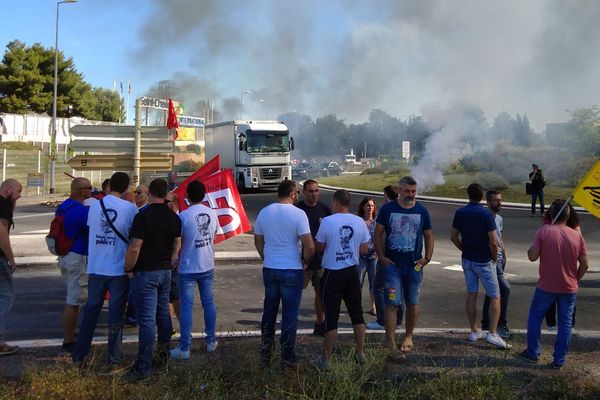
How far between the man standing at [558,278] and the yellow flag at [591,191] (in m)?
0.23

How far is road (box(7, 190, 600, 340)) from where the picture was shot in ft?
21.6

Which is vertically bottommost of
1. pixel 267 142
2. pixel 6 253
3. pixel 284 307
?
pixel 284 307

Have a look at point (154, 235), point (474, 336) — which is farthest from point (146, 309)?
point (474, 336)

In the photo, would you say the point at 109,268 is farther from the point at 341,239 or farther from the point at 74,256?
the point at 341,239

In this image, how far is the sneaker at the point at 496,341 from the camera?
5.55 meters

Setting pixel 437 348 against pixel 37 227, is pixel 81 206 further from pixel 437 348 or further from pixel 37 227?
pixel 37 227

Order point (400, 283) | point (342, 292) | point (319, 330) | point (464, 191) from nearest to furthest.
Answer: point (342, 292)
point (400, 283)
point (319, 330)
point (464, 191)

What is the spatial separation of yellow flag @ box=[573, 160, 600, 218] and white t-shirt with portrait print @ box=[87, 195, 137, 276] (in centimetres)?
434

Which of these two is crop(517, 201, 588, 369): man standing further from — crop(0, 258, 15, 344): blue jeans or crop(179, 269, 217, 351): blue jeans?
crop(0, 258, 15, 344): blue jeans

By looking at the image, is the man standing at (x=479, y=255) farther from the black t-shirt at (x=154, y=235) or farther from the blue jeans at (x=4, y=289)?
the blue jeans at (x=4, y=289)

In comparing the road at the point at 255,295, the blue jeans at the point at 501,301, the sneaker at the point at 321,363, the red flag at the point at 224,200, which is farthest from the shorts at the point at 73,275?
the blue jeans at the point at 501,301

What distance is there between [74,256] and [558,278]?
184 inches

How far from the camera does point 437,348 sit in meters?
5.54

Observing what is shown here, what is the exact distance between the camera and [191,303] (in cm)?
531
